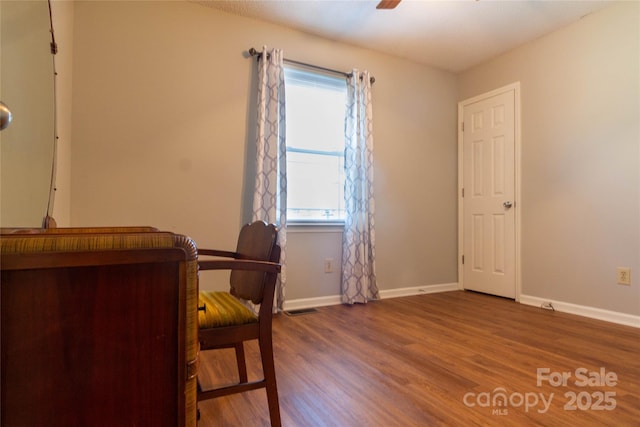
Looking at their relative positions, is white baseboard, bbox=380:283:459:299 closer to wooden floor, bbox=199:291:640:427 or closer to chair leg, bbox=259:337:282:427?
wooden floor, bbox=199:291:640:427

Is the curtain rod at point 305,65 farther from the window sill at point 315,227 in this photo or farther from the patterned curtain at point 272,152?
the window sill at point 315,227

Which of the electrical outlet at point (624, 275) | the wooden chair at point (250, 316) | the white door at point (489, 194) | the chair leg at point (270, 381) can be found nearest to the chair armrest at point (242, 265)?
the wooden chair at point (250, 316)

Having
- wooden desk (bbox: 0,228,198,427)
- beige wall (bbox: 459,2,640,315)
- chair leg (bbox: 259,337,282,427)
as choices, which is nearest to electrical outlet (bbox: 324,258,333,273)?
beige wall (bbox: 459,2,640,315)

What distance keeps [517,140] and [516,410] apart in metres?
2.85

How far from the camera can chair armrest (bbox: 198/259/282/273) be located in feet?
3.79

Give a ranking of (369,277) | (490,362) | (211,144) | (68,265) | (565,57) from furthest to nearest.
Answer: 1. (369,277)
2. (565,57)
3. (211,144)
4. (490,362)
5. (68,265)

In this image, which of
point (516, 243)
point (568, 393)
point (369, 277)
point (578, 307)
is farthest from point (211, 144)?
point (578, 307)

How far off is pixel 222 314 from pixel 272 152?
191 cm

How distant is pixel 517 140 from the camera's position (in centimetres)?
351

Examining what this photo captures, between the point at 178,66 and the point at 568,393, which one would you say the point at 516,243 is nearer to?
the point at 568,393

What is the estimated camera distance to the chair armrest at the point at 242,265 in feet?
3.79

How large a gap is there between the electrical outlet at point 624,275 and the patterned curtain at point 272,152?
2729 mm

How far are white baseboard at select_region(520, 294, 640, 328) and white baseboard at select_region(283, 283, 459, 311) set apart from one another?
81cm

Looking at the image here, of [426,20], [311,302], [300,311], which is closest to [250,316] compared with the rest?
[300,311]
